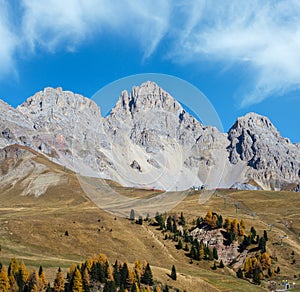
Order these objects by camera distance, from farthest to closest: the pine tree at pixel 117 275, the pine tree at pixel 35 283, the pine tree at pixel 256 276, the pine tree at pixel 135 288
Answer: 1. the pine tree at pixel 256 276
2. the pine tree at pixel 117 275
3. the pine tree at pixel 135 288
4. the pine tree at pixel 35 283

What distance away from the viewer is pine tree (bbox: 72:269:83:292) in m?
88.1

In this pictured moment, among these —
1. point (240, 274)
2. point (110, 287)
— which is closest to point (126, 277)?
point (110, 287)

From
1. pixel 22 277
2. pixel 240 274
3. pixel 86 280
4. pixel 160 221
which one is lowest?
pixel 22 277

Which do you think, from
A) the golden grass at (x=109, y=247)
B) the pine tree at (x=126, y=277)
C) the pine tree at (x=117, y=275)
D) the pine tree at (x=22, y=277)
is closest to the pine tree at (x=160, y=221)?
the golden grass at (x=109, y=247)

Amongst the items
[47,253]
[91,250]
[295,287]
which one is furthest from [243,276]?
[47,253]

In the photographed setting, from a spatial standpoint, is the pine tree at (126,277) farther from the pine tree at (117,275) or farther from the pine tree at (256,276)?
the pine tree at (256,276)

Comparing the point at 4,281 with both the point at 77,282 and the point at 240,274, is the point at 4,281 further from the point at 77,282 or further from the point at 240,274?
the point at 240,274

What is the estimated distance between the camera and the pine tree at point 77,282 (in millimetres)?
88125

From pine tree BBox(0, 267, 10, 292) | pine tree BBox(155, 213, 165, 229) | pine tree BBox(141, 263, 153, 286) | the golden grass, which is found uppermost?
pine tree BBox(155, 213, 165, 229)

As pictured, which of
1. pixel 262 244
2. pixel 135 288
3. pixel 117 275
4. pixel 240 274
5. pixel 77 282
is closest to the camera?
pixel 77 282

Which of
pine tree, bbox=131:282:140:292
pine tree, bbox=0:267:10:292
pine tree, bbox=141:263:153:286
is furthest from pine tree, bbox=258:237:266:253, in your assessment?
pine tree, bbox=0:267:10:292

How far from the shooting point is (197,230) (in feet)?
574

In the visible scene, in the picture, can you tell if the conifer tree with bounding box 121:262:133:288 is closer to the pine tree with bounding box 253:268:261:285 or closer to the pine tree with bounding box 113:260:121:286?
the pine tree with bounding box 113:260:121:286

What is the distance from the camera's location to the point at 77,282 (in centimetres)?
8925
